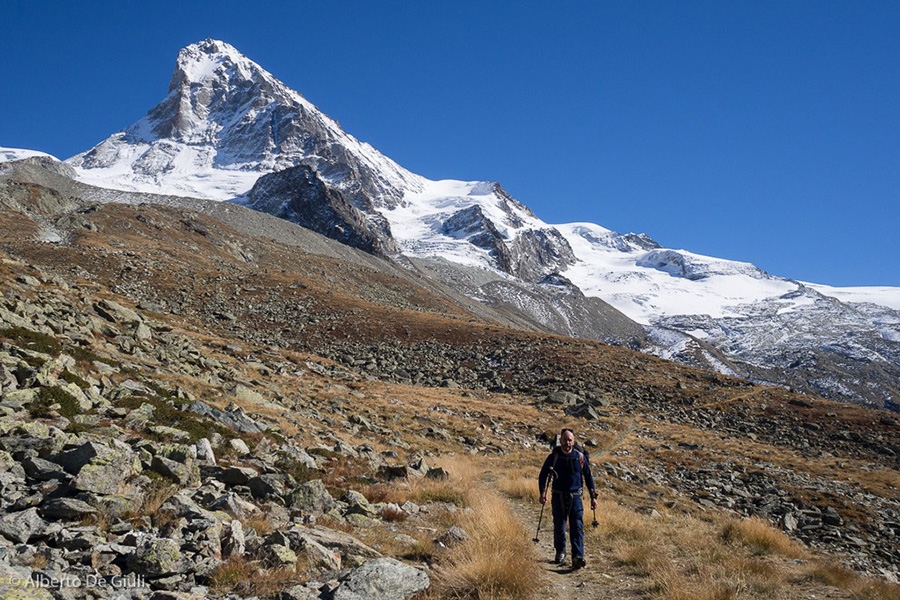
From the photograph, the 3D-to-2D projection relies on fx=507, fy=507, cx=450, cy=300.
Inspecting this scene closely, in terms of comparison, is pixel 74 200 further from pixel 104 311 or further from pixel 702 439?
pixel 702 439

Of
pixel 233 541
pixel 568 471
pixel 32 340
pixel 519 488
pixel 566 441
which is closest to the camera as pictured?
pixel 233 541

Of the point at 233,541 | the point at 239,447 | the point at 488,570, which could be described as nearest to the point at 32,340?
the point at 239,447

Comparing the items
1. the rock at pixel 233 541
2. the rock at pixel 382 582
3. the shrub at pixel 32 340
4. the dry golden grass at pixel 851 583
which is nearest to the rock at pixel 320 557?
the rock at pixel 382 582

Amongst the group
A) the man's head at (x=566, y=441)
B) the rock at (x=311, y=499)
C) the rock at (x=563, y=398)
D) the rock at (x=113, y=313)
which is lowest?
the rock at (x=311, y=499)

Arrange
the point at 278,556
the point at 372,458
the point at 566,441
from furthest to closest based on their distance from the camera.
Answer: the point at 372,458, the point at 566,441, the point at 278,556

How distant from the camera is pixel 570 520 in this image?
9633 mm

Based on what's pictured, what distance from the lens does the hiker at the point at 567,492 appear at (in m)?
9.43

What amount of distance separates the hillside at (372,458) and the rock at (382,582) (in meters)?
0.03

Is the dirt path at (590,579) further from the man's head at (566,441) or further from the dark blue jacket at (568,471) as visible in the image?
the man's head at (566,441)

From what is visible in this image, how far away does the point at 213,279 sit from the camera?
6028cm

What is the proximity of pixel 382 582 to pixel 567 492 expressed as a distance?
4.56m

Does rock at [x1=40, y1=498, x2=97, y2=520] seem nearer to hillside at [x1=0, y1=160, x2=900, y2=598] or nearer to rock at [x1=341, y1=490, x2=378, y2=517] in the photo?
hillside at [x1=0, y1=160, x2=900, y2=598]

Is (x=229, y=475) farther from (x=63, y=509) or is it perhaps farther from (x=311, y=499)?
(x=63, y=509)

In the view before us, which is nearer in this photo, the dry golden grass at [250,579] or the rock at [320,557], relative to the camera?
the dry golden grass at [250,579]
